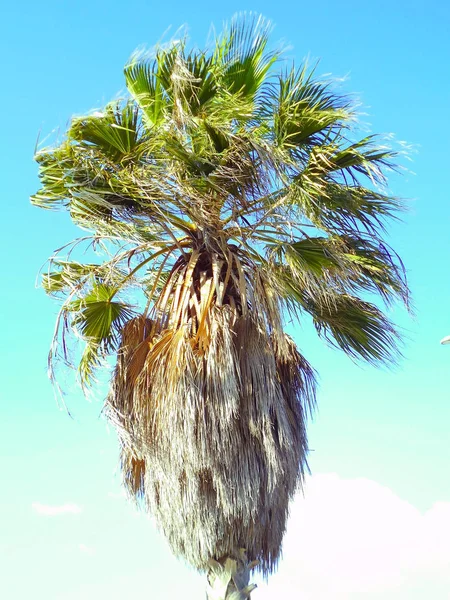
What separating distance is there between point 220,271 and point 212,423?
1905 mm

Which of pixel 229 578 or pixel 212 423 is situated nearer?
pixel 212 423

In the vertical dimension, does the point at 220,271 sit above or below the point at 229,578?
above

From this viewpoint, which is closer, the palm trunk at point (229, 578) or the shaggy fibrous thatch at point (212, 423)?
the shaggy fibrous thatch at point (212, 423)

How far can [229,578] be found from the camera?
933cm

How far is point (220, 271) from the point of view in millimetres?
10125

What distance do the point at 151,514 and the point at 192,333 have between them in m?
1.97

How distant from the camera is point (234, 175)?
9430mm

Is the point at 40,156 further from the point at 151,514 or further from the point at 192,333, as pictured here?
the point at 151,514

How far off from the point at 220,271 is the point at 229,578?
3311mm

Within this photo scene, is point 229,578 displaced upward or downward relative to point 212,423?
downward

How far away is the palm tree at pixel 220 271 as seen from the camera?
360 inches

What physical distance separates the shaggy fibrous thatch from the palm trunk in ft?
0.31

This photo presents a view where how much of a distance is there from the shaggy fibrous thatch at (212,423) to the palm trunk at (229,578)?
0.31 feet

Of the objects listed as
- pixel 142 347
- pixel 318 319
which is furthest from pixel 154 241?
pixel 318 319
